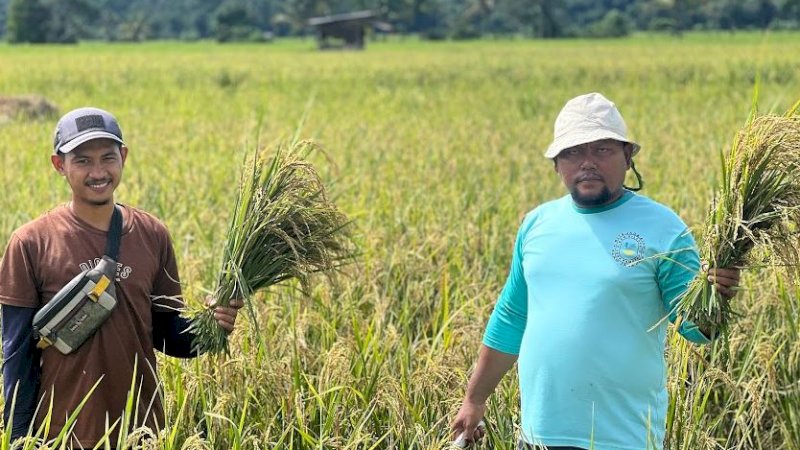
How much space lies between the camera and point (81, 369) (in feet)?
7.30

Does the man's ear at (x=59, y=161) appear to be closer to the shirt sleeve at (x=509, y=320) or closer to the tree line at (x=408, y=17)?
the shirt sleeve at (x=509, y=320)

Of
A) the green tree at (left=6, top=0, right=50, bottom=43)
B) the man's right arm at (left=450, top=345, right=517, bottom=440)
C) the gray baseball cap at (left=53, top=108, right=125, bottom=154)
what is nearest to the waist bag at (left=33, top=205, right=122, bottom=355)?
the gray baseball cap at (left=53, top=108, right=125, bottom=154)

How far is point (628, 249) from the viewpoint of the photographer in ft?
6.88

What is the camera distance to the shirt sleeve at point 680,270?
2.10 m

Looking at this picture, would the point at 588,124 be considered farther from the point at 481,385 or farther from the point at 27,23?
the point at 27,23

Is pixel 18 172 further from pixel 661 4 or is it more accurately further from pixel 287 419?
pixel 661 4

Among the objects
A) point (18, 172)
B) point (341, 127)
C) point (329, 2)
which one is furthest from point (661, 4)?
point (18, 172)

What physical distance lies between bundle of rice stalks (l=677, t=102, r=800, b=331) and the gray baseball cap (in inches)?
54.2

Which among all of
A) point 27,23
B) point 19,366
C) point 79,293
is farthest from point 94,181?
point 27,23

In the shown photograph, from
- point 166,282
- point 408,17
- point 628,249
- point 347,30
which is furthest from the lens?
point 408,17

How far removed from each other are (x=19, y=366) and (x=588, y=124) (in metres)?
1.41

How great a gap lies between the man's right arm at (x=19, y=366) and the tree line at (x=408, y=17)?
51162mm

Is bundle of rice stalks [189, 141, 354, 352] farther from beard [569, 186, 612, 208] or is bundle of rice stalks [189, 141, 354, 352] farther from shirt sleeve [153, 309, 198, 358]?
beard [569, 186, 612, 208]

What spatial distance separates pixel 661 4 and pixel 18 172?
73817 mm
